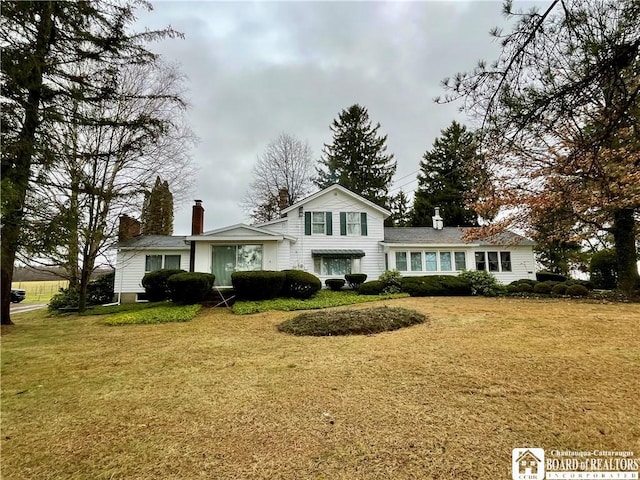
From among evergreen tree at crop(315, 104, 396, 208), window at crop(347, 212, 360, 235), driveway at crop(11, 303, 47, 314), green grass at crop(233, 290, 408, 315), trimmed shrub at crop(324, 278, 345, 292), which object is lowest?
driveway at crop(11, 303, 47, 314)

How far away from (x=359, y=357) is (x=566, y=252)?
24514 mm

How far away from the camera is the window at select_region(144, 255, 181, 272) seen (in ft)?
60.9

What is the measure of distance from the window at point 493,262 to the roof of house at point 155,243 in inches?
722

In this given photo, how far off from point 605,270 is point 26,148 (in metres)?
23.9

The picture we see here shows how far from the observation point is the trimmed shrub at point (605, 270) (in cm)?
1644

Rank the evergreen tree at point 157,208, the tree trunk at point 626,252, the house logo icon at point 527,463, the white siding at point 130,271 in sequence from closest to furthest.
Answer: the house logo icon at point 527,463 < the tree trunk at point 626,252 < the evergreen tree at point 157,208 < the white siding at point 130,271

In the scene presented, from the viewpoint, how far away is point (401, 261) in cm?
1956

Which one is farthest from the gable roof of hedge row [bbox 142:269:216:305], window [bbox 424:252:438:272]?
hedge row [bbox 142:269:216:305]

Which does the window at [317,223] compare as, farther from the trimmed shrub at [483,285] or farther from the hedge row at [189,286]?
the trimmed shrub at [483,285]

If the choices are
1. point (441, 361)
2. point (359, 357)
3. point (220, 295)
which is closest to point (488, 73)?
point (441, 361)

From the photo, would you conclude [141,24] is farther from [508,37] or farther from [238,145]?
[238,145]

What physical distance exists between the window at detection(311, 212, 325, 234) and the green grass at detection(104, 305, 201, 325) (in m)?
8.62

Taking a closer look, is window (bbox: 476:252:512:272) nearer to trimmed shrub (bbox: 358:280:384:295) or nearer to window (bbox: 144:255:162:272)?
trimmed shrub (bbox: 358:280:384:295)

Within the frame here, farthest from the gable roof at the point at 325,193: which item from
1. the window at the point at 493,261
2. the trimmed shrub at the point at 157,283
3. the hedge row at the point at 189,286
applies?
the trimmed shrub at the point at 157,283
